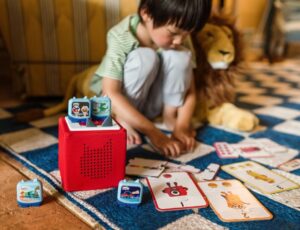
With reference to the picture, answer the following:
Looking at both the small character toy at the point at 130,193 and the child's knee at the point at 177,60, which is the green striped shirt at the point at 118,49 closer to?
the child's knee at the point at 177,60

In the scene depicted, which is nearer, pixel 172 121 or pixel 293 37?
pixel 172 121

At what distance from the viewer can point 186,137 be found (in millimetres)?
1003

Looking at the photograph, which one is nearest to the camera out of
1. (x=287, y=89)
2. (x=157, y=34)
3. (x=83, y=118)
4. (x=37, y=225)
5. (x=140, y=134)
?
(x=37, y=225)

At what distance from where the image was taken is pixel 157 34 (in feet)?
3.15

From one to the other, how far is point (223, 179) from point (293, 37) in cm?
230

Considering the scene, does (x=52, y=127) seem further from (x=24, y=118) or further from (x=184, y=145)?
(x=184, y=145)

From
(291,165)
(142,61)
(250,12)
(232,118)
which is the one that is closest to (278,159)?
(291,165)

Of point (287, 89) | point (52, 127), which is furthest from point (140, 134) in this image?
point (287, 89)

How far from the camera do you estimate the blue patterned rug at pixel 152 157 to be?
0.63 metres

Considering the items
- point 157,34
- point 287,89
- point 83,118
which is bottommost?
point 287,89

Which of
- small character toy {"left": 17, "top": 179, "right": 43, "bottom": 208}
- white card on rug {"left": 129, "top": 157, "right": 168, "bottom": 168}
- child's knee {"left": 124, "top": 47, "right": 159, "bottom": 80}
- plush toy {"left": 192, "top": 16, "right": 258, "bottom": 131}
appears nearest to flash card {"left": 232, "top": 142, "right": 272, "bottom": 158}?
plush toy {"left": 192, "top": 16, "right": 258, "bottom": 131}

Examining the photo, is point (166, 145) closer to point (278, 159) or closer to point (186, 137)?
point (186, 137)

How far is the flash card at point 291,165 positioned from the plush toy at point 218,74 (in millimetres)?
244

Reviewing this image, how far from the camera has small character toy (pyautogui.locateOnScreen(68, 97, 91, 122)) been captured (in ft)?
2.32
